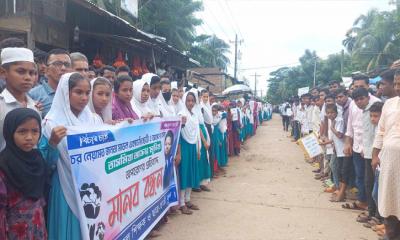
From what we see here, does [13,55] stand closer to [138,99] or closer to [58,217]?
[58,217]

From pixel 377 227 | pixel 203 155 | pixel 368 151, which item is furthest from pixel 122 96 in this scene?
pixel 377 227

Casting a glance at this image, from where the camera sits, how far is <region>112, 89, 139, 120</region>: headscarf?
3727 mm

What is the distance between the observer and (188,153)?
5480 mm

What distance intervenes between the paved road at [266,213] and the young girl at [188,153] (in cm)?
30

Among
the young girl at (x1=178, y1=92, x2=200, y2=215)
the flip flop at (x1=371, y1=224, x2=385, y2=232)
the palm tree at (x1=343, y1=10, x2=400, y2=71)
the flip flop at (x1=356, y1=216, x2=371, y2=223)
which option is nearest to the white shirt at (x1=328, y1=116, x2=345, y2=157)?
the flip flop at (x1=356, y1=216, x2=371, y2=223)

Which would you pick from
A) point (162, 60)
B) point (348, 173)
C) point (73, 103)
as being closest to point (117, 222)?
point (73, 103)

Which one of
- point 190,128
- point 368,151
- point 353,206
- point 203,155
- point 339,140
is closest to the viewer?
point 368,151

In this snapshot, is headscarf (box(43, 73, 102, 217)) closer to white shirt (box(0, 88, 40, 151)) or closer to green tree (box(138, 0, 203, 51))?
white shirt (box(0, 88, 40, 151))

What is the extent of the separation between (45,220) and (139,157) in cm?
117

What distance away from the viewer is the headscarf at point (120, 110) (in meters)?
3.73

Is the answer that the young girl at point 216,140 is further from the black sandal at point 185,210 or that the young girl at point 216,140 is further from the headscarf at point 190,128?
the black sandal at point 185,210

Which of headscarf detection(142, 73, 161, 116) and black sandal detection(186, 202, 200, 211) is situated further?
black sandal detection(186, 202, 200, 211)

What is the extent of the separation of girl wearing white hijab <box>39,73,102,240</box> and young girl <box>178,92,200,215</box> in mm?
2701

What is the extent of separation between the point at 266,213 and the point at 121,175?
294cm
